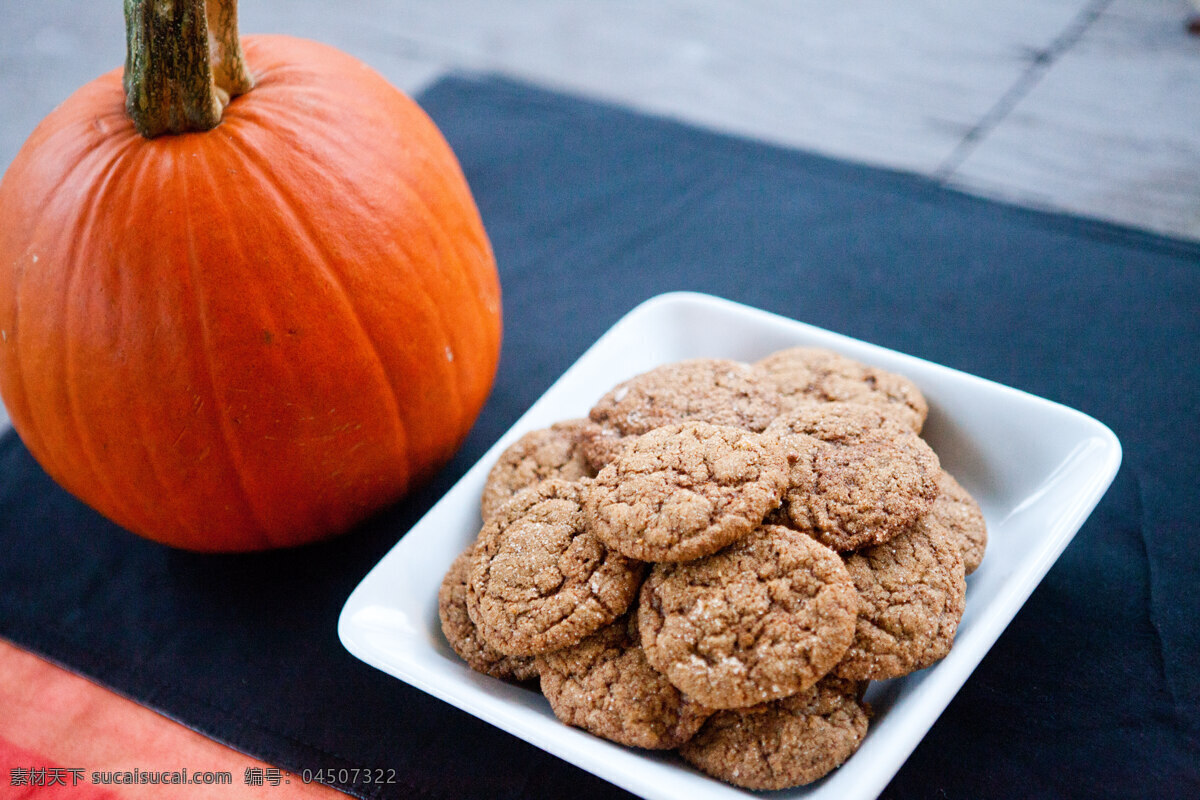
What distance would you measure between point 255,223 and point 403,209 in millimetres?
155

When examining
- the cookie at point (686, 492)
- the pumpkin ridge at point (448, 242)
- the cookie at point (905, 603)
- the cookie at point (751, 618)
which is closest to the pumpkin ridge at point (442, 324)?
the pumpkin ridge at point (448, 242)

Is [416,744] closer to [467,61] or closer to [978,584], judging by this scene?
[978,584]

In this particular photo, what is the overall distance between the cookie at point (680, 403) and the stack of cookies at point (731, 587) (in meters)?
0.03

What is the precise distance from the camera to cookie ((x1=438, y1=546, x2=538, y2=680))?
85 cm

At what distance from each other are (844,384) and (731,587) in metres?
0.35

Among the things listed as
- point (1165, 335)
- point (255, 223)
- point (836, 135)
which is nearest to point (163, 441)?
point (255, 223)

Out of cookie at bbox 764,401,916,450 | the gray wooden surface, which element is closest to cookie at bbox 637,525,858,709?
cookie at bbox 764,401,916,450

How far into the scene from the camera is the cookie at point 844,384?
38.8 inches

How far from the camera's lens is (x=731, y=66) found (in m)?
2.18

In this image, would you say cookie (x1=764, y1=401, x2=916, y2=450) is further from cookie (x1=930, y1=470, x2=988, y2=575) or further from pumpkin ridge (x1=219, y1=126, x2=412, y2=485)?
pumpkin ridge (x1=219, y1=126, x2=412, y2=485)

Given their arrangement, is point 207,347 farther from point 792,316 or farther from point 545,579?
point 792,316

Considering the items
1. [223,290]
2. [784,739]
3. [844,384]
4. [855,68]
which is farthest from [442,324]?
[855,68]

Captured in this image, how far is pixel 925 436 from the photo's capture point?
1.07 m

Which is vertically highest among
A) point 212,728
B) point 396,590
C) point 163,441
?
point 163,441
